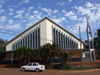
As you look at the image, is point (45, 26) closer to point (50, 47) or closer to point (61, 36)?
point (61, 36)

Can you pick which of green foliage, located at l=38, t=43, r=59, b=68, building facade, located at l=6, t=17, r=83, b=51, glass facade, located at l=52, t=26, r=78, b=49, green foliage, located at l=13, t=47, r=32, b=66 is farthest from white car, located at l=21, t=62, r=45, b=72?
glass facade, located at l=52, t=26, r=78, b=49

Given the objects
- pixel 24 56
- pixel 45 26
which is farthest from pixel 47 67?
pixel 45 26

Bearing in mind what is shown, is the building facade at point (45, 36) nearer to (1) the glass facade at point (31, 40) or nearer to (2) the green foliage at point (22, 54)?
(1) the glass facade at point (31, 40)

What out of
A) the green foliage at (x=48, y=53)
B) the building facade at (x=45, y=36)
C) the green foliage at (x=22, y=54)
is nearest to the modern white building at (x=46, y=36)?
the building facade at (x=45, y=36)

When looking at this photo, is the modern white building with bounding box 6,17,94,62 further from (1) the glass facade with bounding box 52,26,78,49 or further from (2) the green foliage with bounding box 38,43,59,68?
(2) the green foliage with bounding box 38,43,59,68

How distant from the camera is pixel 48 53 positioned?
2280 centimetres

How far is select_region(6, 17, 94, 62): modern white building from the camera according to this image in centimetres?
3122

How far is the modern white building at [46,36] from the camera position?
102 ft

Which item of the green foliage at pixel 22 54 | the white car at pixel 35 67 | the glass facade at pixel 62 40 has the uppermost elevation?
the glass facade at pixel 62 40

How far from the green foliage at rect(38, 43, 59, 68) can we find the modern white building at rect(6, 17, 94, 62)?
764 centimetres

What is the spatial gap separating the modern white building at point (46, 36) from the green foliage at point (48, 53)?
764cm

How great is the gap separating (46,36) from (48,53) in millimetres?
8679

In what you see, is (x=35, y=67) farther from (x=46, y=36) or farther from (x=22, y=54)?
(x=46, y=36)

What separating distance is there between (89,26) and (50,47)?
532 inches
